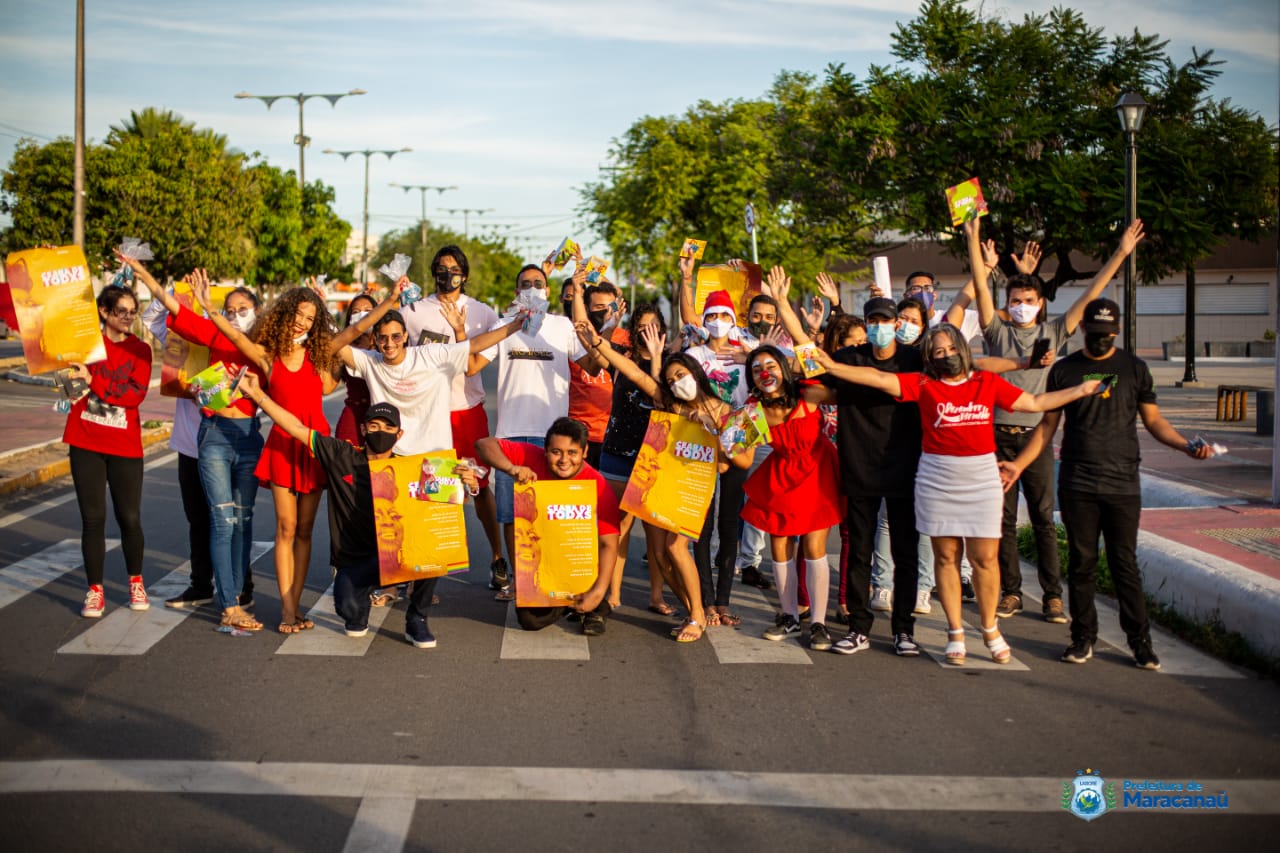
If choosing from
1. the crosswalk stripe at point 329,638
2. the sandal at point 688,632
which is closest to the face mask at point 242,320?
the crosswalk stripe at point 329,638

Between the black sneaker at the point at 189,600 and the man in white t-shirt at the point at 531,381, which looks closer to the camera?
the black sneaker at the point at 189,600

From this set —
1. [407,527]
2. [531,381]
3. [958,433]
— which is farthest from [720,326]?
[407,527]

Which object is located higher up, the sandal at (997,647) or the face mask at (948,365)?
the face mask at (948,365)

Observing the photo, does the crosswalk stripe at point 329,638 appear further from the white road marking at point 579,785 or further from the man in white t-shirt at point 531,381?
the white road marking at point 579,785

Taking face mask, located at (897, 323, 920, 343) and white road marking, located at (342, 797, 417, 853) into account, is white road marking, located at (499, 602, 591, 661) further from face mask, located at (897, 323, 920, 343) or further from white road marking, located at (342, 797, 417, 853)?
face mask, located at (897, 323, 920, 343)

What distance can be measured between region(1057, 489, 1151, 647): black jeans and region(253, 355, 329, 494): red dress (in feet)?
13.5

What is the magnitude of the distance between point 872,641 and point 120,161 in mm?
33362

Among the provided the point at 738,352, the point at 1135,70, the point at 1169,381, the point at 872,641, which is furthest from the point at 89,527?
the point at 1169,381

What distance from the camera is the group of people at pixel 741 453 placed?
6762 mm

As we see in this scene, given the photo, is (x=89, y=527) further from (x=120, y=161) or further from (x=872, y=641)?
(x=120, y=161)

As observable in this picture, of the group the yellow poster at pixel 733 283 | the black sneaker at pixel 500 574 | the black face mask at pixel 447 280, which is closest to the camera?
the black face mask at pixel 447 280

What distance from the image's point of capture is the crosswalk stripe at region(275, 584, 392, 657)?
6.95m

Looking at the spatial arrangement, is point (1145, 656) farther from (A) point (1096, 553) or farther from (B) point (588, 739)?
(B) point (588, 739)

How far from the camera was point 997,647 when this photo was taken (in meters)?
6.81
